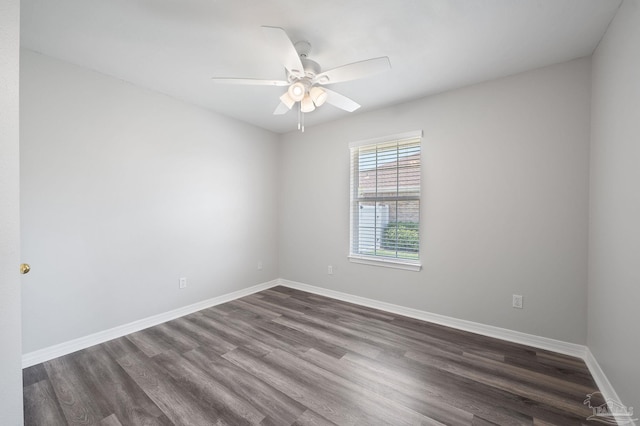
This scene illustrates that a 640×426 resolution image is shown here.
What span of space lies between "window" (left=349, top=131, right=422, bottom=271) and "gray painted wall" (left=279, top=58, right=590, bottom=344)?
118 mm

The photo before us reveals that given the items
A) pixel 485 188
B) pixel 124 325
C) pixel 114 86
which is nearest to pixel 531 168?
pixel 485 188

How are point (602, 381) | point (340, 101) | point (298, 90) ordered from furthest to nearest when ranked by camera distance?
point (340, 101) → point (298, 90) → point (602, 381)

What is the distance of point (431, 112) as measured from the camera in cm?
284

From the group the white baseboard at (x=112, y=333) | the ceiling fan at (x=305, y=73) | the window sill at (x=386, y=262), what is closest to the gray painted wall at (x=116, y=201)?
the white baseboard at (x=112, y=333)

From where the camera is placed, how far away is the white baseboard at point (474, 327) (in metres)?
Answer: 2.18

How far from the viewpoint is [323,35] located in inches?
74.1

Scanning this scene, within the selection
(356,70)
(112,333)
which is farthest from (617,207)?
(112,333)

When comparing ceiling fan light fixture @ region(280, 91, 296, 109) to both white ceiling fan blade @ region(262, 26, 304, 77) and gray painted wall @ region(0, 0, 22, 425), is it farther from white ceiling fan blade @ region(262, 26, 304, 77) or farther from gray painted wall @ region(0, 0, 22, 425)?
gray painted wall @ region(0, 0, 22, 425)

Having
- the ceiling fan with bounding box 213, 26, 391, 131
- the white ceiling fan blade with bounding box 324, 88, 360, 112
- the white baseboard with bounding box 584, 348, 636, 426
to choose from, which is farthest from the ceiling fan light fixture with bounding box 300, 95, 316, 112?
the white baseboard with bounding box 584, 348, 636, 426

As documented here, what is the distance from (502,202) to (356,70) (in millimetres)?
1900

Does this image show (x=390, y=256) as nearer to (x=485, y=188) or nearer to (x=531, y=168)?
(x=485, y=188)

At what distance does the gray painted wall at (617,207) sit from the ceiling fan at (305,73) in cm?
144

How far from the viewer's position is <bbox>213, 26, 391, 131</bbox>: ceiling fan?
162cm

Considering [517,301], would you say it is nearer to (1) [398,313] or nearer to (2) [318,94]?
(1) [398,313]
